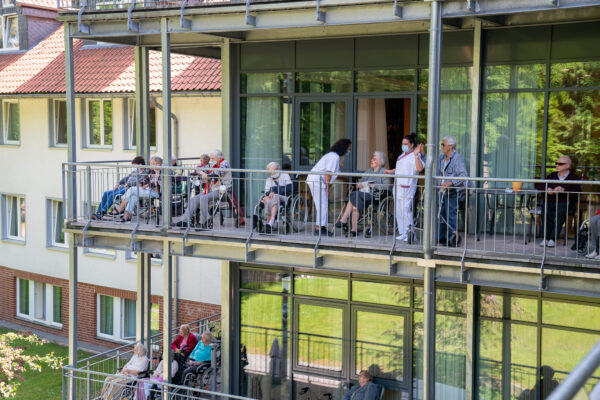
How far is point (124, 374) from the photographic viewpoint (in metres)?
13.4

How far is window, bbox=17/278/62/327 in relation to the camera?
82.7ft

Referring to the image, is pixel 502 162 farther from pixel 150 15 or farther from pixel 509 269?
pixel 150 15

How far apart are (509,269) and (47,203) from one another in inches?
718

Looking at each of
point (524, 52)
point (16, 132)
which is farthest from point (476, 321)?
point (16, 132)

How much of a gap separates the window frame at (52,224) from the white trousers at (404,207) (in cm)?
1584

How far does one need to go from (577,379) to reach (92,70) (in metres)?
21.5

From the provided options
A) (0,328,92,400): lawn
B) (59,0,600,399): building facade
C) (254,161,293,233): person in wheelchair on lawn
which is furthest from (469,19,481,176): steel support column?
(0,328,92,400): lawn

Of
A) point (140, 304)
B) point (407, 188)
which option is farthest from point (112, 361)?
point (407, 188)

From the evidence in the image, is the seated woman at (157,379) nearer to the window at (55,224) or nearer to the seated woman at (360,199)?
the seated woman at (360,199)

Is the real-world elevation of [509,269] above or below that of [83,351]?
above

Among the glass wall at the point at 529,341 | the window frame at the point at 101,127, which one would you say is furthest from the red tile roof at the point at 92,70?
the glass wall at the point at 529,341

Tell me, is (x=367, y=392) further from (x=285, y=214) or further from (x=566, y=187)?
(x=566, y=187)

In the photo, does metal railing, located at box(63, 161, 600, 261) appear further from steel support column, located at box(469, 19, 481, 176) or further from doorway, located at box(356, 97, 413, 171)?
doorway, located at box(356, 97, 413, 171)

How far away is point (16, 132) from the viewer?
25547 mm
